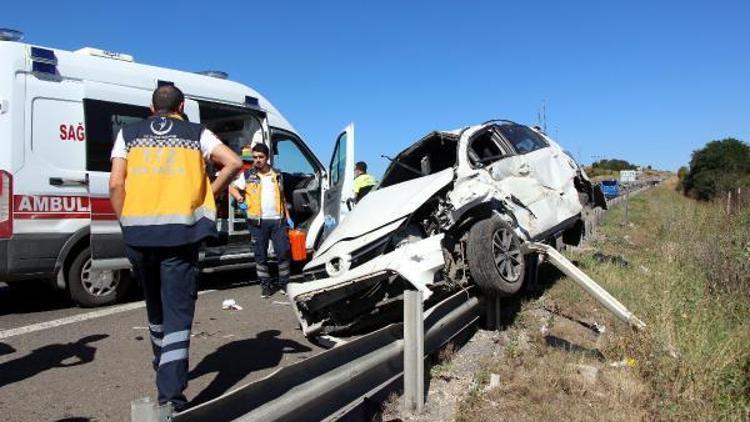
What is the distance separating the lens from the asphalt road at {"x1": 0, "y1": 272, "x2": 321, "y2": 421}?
13.2 ft

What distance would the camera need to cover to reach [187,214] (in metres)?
3.50

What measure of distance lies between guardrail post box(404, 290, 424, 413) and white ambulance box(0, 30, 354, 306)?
12.3 ft

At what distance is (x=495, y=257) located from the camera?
5.37 meters

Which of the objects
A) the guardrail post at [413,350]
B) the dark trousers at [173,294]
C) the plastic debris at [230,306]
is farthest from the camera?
the plastic debris at [230,306]

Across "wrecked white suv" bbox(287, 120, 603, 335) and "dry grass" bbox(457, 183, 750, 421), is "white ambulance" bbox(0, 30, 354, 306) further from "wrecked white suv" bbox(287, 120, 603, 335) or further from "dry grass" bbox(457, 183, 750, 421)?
"dry grass" bbox(457, 183, 750, 421)

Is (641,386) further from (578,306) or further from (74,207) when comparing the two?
(74,207)

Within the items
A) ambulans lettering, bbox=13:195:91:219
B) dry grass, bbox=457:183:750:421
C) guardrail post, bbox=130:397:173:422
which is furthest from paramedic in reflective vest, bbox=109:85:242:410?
ambulans lettering, bbox=13:195:91:219

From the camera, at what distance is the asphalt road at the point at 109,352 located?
13.2 ft

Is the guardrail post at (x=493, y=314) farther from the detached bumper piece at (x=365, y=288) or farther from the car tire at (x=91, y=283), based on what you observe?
the car tire at (x=91, y=283)

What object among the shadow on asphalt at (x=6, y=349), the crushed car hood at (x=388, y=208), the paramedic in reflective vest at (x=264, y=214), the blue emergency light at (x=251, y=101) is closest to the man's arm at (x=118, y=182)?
the crushed car hood at (x=388, y=208)

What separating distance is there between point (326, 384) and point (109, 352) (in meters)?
2.87

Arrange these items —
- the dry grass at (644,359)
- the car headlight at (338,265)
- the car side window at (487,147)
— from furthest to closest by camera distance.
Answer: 1. the car side window at (487,147)
2. the car headlight at (338,265)
3. the dry grass at (644,359)

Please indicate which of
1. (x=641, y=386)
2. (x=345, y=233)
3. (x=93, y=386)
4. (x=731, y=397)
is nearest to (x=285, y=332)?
(x=345, y=233)

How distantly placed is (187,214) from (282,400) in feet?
4.33
